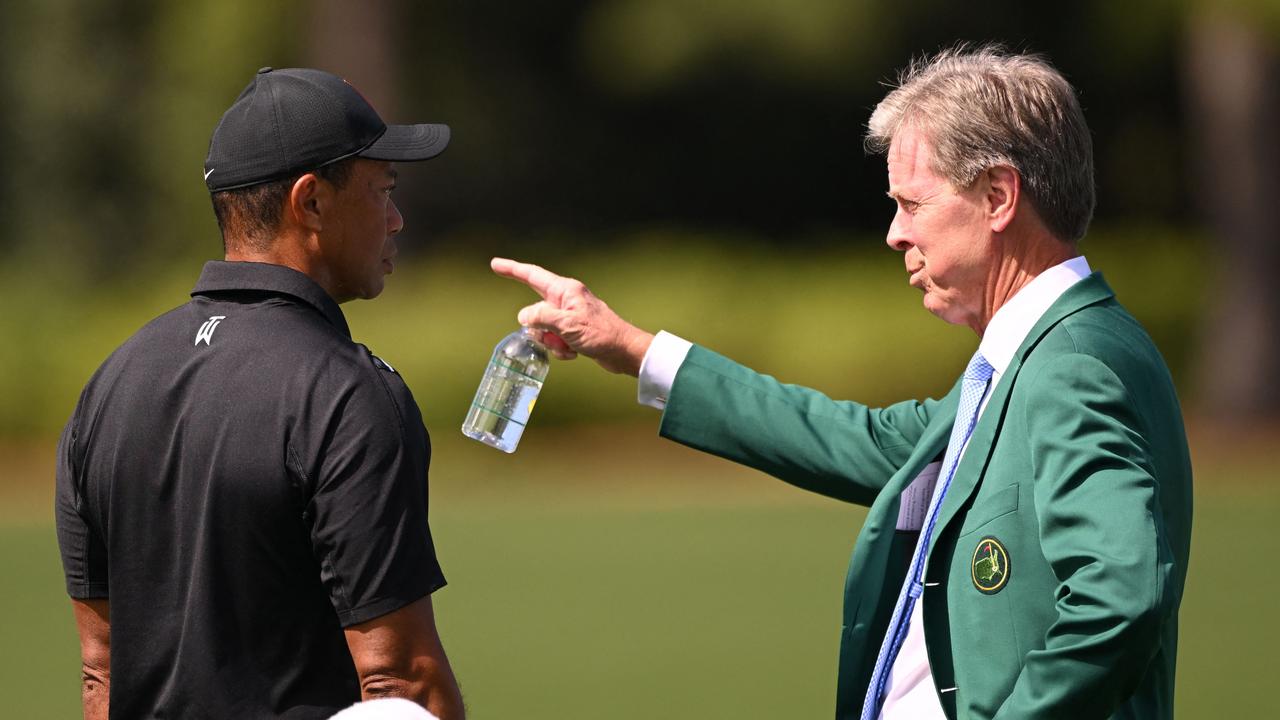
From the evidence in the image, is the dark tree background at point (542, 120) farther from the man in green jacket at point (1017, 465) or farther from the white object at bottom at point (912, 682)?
the white object at bottom at point (912, 682)

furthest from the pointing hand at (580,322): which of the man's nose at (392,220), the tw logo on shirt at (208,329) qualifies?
the tw logo on shirt at (208,329)

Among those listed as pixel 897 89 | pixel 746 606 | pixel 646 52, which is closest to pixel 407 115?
pixel 646 52

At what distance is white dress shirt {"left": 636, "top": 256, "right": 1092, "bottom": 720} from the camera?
11.1ft

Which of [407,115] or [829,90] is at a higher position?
[829,90]

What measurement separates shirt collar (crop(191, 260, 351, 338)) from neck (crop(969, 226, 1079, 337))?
4.80 ft

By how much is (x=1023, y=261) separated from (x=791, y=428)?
931 mm

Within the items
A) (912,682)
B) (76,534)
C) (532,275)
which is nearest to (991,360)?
(912,682)

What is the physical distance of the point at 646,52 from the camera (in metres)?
27.5

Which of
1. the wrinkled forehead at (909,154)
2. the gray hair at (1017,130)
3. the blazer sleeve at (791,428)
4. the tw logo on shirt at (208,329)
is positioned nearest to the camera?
the tw logo on shirt at (208,329)

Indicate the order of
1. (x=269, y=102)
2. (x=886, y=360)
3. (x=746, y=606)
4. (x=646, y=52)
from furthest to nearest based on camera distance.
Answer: (x=646, y=52) → (x=886, y=360) → (x=746, y=606) → (x=269, y=102)

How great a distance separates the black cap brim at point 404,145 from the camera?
10.6 feet

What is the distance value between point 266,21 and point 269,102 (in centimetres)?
2670

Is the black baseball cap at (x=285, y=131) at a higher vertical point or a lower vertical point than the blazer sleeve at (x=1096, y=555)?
higher

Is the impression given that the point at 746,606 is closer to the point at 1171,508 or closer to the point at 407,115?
the point at 1171,508
